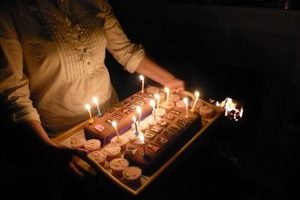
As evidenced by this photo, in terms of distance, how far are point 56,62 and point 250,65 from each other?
71.0 inches

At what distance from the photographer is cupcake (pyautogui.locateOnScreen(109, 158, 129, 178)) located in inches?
50.2

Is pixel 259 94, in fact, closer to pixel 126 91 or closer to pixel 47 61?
pixel 126 91

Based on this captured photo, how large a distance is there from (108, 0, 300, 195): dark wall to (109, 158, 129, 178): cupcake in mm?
1659

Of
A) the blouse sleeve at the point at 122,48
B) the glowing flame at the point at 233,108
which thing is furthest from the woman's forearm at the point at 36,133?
the glowing flame at the point at 233,108

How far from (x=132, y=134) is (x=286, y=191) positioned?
1.55 m

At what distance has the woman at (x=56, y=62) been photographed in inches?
52.5

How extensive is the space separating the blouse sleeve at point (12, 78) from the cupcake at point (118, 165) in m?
0.41

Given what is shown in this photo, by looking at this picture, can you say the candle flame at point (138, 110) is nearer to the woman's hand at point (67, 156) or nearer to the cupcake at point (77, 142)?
the cupcake at point (77, 142)

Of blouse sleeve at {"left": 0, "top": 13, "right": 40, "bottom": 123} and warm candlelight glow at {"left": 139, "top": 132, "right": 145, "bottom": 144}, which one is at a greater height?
blouse sleeve at {"left": 0, "top": 13, "right": 40, "bottom": 123}

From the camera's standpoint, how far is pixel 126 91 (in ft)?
11.8

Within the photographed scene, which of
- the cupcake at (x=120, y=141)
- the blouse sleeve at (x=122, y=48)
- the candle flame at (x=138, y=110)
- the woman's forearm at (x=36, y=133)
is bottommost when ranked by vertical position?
the cupcake at (x=120, y=141)

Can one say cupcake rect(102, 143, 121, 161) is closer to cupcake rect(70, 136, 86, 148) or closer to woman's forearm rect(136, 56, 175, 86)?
cupcake rect(70, 136, 86, 148)

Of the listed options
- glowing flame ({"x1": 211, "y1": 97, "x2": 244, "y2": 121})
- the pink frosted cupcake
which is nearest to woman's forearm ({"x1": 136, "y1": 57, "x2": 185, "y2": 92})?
the pink frosted cupcake

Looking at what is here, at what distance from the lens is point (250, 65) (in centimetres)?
267
